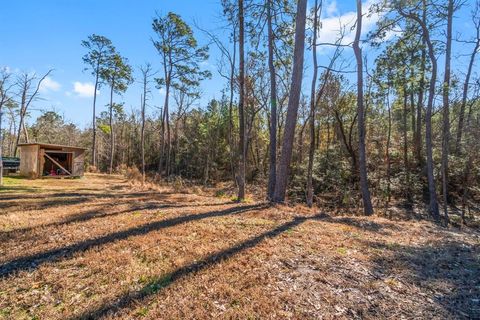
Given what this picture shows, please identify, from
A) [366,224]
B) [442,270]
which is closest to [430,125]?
[366,224]

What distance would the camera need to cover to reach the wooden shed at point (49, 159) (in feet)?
44.8

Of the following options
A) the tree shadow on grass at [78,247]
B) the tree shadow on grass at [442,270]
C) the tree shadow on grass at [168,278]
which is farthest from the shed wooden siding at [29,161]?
the tree shadow on grass at [442,270]

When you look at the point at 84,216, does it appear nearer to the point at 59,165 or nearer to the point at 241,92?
the point at 241,92

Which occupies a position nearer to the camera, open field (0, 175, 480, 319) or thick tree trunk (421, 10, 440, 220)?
open field (0, 175, 480, 319)

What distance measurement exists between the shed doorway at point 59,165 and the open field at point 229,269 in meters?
10.4

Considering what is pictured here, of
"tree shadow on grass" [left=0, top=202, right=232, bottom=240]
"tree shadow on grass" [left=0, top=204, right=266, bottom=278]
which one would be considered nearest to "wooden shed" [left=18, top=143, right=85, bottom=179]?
"tree shadow on grass" [left=0, top=202, right=232, bottom=240]

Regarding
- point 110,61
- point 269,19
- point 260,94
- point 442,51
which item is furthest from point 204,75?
point 442,51

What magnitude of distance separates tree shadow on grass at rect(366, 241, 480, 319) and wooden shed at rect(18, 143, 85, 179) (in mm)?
15601

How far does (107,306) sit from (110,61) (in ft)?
71.6

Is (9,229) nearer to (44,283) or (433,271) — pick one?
(44,283)

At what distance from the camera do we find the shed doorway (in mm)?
14581

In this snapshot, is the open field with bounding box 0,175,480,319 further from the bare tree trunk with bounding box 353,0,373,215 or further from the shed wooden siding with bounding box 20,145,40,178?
the shed wooden siding with bounding box 20,145,40,178

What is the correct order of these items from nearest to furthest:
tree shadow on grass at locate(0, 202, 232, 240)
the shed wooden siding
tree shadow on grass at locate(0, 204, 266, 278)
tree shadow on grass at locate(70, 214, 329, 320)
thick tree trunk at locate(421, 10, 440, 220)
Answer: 1. tree shadow on grass at locate(70, 214, 329, 320)
2. tree shadow on grass at locate(0, 204, 266, 278)
3. tree shadow on grass at locate(0, 202, 232, 240)
4. thick tree trunk at locate(421, 10, 440, 220)
5. the shed wooden siding

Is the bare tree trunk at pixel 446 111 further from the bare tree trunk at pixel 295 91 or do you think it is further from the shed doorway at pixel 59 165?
the shed doorway at pixel 59 165
